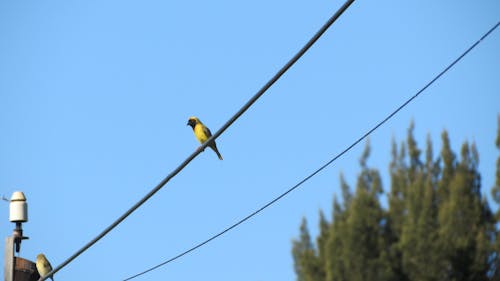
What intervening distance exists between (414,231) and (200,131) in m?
12.7

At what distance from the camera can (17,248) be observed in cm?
1111

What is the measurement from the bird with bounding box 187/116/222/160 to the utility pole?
424 centimetres

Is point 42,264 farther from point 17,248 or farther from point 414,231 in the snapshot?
point 414,231

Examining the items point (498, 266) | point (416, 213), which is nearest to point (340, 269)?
point (416, 213)

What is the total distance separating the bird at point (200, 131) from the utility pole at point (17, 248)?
4.24m

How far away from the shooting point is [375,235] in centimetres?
2645

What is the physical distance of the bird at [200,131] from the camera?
15.0 meters

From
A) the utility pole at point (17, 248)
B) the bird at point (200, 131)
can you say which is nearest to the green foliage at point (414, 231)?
the bird at point (200, 131)

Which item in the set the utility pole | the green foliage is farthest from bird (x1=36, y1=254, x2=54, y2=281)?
the green foliage

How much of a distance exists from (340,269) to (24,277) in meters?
16.2

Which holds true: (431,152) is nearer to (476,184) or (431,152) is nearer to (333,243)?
(476,184)

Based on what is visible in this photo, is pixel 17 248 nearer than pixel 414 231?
Yes

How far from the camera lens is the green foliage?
Answer: 25672 mm

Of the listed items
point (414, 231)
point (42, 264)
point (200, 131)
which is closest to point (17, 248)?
point (42, 264)
